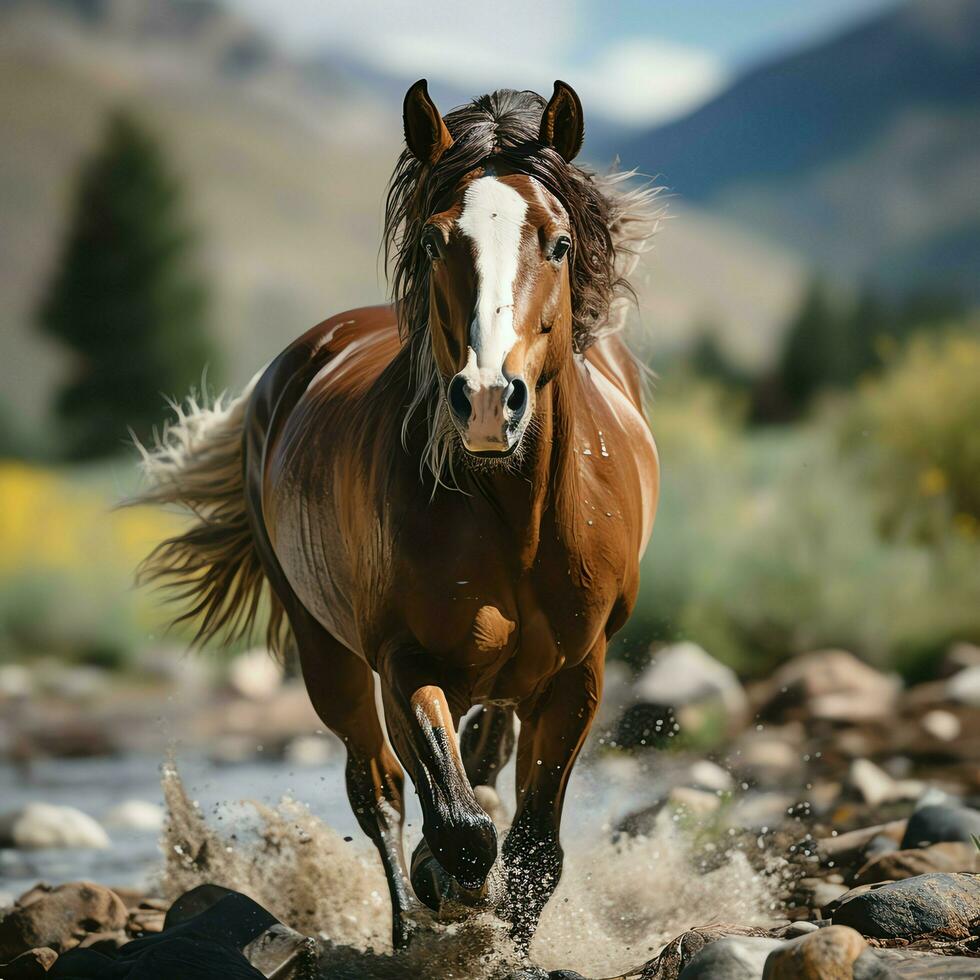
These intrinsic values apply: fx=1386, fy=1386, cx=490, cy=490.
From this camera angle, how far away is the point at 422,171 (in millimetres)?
3535

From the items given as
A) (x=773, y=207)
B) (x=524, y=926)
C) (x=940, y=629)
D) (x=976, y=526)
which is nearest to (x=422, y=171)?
(x=524, y=926)

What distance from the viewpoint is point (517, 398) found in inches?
117

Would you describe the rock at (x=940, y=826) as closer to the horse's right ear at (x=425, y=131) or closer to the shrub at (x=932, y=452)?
the horse's right ear at (x=425, y=131)

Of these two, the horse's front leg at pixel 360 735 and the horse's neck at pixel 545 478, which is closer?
the horse's neck at pixel 545 478

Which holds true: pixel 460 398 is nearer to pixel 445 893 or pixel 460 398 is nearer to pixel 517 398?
pixel 517 398

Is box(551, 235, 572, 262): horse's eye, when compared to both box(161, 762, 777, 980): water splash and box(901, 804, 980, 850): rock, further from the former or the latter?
box(901, 804, 980, 850): rock

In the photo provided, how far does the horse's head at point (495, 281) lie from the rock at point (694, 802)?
3406 millimetres

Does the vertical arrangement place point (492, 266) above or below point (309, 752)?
below

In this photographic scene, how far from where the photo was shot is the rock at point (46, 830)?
692 cm

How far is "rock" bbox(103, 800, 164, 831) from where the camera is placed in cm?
758

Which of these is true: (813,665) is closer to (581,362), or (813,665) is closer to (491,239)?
(581,362)

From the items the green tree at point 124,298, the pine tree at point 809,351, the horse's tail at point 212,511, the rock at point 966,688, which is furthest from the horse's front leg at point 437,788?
the green tree at point 124,298

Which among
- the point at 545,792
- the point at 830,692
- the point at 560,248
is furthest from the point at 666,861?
the point at 830,692

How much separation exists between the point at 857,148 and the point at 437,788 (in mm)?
15929
